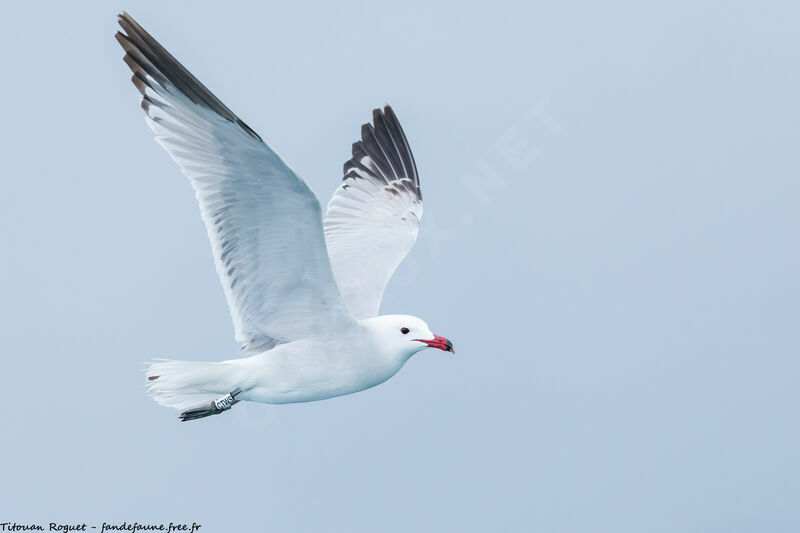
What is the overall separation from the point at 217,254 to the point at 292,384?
1.29 meters

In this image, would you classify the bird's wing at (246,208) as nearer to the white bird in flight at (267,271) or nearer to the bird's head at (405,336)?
the white bird in flight at (267,271)

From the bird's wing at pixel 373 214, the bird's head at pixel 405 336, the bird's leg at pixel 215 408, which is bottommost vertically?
the bird's leg at pixel 215 408

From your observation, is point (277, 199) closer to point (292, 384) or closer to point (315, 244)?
point (315, 244)

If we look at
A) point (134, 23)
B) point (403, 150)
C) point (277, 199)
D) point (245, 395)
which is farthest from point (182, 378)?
point (403, 150)

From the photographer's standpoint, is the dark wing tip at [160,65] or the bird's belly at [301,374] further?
the bird's belly at [301,374]

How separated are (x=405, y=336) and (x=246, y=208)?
1.80m

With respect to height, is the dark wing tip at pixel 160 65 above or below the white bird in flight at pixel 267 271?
above

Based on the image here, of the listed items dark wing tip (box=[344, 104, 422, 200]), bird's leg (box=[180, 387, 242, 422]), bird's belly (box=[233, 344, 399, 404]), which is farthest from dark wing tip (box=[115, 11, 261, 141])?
dark wing tip (box=[344, 104, 422, 200])

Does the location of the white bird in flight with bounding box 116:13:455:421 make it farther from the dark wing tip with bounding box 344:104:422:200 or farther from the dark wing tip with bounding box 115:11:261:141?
the dark wing tip with bounding box 344:104:422:200

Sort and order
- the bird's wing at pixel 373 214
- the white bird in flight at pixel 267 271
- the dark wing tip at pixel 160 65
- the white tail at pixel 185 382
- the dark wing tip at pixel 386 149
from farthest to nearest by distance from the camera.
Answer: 1. the dark wing tip at pixel 386 149
2. the bird's wing at pixel 373 214
3. the white tail at pixel 185 382
4. the white bird in flight at pixel 267 271
5. the dark wing tip at pixel 160 65

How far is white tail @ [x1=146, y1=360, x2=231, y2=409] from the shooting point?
9359 millimetres

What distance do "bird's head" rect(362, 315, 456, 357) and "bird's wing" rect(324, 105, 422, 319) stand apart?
897 millimetres

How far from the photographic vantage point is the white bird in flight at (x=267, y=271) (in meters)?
8.21

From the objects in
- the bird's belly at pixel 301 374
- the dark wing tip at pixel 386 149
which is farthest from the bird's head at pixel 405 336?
the dark wing tip at pixel 386 149
